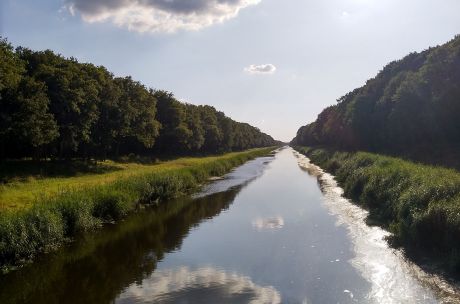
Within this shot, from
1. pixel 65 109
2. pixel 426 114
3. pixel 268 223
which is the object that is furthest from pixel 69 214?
pixel 426 114

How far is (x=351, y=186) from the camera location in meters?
36.3

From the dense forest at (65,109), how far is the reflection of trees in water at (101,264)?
16215mm

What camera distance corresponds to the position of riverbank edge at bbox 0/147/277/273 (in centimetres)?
1834

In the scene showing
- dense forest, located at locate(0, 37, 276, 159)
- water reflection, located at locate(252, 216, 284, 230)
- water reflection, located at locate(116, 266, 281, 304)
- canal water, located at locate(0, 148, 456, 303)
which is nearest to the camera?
water reflection, located at locate(116, 266, 281, 304)

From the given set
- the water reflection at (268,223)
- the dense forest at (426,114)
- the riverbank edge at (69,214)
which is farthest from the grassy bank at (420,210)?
the riverbank edge at (69,214)

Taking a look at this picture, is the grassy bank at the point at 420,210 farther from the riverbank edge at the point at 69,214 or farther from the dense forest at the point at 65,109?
the dense forest at the point at 65,109

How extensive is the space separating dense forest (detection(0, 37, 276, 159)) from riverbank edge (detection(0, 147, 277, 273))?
12.2 metres

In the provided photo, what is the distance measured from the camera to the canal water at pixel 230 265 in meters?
15.1

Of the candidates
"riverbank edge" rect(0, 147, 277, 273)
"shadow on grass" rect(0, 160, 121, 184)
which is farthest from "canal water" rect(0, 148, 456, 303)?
"shadow on grass" rect(0, 160, 121, 184)

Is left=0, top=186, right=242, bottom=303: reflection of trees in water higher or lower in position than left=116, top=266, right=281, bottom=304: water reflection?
higher

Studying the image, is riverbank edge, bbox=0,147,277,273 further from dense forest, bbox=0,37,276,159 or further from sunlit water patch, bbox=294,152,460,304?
sunlit water patch, bbox=294,152,460,304

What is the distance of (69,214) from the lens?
904 inches

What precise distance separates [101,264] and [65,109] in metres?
30.1

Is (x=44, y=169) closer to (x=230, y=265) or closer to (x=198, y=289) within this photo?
(x=230, y=265)
